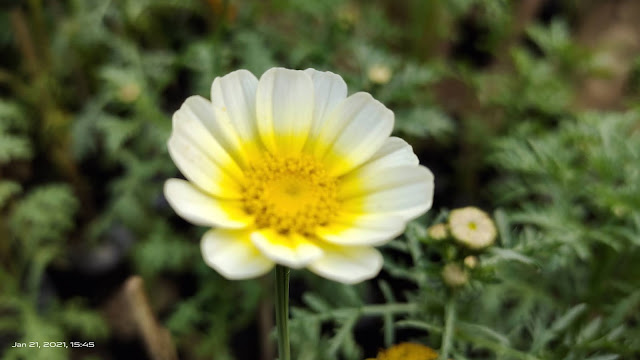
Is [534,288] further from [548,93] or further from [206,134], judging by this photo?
[206,134]

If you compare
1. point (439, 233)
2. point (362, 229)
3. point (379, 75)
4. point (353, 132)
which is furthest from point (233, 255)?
point (379, 75)

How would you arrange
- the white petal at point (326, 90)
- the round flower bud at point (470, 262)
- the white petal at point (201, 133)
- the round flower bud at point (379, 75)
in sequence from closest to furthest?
1. the white petal at point (201, 133)
2. the white petal at point (326, 90)
3. the round flower bud at point (470, 262)
4. the round flower bud at point (379, 75)

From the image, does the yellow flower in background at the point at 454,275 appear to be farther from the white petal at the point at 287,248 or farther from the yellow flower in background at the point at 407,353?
the white petal at the point at 287,248

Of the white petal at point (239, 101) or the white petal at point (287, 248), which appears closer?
the white petal at point (287, 248)

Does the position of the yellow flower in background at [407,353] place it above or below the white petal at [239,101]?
below

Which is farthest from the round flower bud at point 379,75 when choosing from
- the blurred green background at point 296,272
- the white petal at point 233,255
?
the white petal at point 233,255

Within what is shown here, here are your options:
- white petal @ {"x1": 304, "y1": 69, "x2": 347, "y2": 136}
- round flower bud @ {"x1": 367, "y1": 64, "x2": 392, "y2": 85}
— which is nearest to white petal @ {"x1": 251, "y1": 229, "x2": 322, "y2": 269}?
white petal @ {"x1": 304, "y1": 69, "x2": 347, "y2": 136}

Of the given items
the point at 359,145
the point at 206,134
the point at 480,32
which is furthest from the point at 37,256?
the point at 480,32
